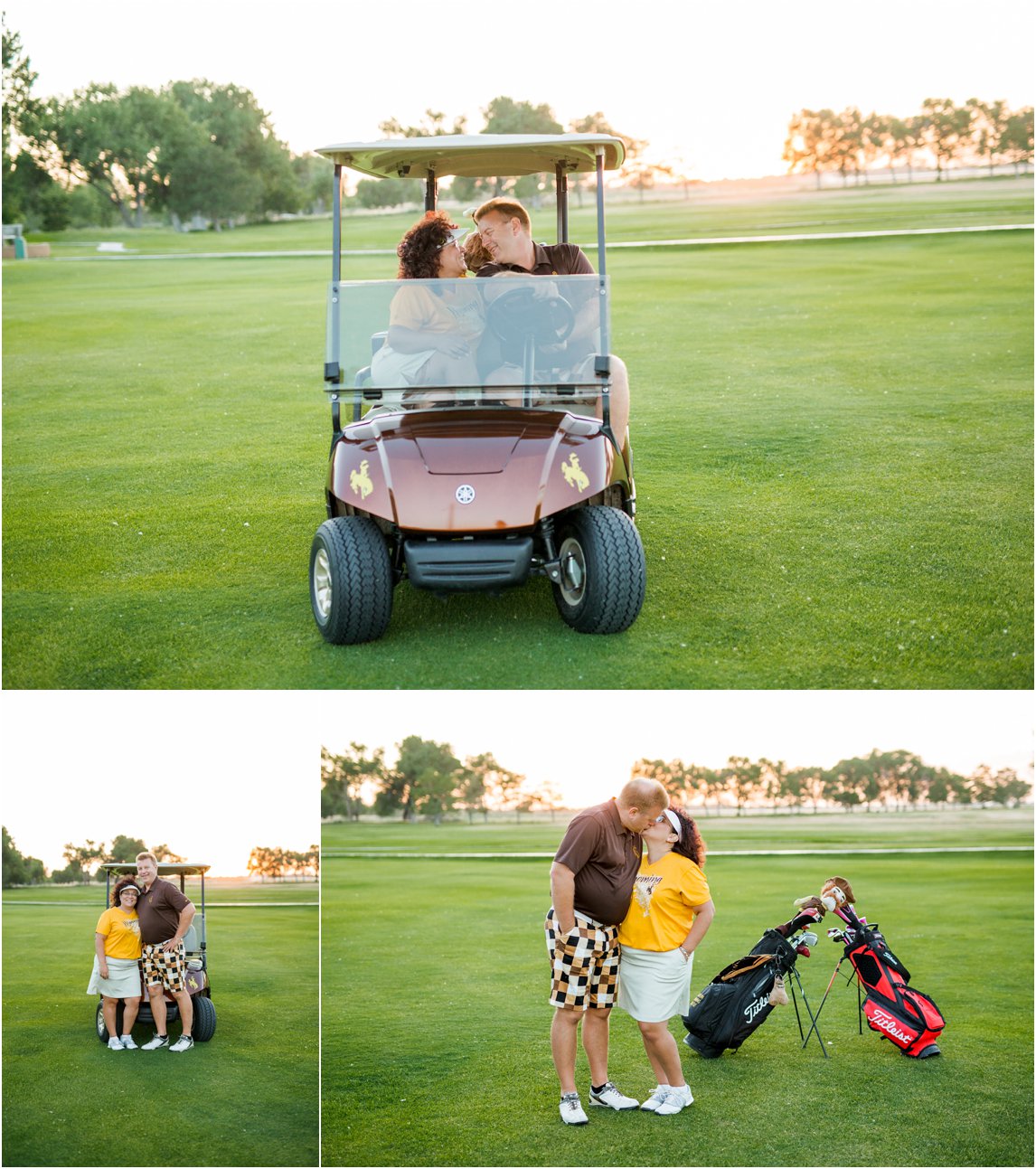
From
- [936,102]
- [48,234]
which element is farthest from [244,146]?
[936,102]

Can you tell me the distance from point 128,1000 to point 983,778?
506cm

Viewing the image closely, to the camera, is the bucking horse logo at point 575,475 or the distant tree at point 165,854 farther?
the distant tree at point 165,854

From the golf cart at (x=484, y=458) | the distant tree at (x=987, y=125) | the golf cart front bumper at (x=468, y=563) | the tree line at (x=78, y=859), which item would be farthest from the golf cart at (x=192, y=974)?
the distant tree at (x=987, y=125)

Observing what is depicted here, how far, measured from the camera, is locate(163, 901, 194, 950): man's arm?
5.83m

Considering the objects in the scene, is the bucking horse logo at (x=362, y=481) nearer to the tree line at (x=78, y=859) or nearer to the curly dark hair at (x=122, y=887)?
the curly dark hair at (x=122, y=887)

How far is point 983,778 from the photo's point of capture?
7691 mm

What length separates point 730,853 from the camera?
8.65 m

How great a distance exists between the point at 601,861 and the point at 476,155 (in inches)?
135

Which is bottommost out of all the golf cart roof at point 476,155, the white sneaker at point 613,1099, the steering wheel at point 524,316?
the white sneaker at point 613,1099

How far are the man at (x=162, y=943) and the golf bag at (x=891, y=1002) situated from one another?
3.01 meters

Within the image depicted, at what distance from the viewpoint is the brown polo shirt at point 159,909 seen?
585 cm

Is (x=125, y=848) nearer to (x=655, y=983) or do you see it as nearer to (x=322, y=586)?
(x=322, y=586)

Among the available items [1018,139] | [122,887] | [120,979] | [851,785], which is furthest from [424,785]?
[1018,139]

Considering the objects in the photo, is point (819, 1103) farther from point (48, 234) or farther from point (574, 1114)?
point (48, 234)
